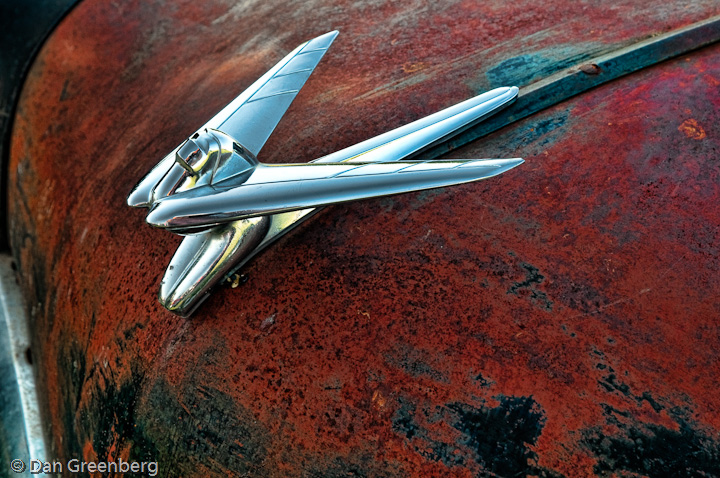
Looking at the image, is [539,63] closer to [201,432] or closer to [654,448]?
[654,448]

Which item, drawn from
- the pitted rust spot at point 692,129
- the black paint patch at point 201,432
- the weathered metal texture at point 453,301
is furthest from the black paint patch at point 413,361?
the pitted rust spot at point 692,129

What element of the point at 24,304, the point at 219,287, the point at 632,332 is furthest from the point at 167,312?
the point at 24,304

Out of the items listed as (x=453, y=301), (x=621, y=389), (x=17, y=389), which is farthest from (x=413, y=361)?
(x=17, y=389)

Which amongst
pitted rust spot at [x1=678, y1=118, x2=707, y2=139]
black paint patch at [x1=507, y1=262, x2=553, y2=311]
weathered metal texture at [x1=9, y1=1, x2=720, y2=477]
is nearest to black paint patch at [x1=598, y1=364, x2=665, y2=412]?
weathered metal texture at [x1=9, y1=1, x2=720, y2=477]

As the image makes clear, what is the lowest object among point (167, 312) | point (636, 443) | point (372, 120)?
point (636, 443)

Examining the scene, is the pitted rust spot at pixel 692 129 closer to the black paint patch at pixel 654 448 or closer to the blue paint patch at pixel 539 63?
the blue paint patch at pixel 539 63

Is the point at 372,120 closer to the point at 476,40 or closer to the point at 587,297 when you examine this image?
the point at 476,40
